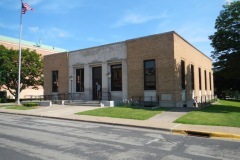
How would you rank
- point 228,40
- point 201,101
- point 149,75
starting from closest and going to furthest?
1. point 228,40
2. point 201,101
3. point 149,75

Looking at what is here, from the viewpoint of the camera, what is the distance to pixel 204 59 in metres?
33.9

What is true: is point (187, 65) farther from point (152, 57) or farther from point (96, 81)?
point (96, 81)

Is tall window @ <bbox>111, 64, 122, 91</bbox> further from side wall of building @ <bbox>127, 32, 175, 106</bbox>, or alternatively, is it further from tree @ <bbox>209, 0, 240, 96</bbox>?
tree @ <bbox>209, 0, 240, 96</bbox>

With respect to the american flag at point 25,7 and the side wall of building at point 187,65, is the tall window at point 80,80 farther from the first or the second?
the side wall of building at point 187,65

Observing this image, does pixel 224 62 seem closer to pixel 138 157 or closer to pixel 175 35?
pixel 175 35

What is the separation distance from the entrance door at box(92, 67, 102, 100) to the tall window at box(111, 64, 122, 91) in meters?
1.92

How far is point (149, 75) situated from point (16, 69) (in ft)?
93.1

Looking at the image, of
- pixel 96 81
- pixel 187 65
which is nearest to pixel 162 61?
pixel 187 65

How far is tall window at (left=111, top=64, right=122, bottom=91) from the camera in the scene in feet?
81.0

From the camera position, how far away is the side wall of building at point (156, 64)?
2106cm

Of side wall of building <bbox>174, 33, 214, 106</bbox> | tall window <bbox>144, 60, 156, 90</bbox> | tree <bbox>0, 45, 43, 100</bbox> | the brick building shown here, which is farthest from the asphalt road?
tree <bbox>0, 45, 43, 100</bbox>

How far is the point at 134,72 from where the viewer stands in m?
23.2

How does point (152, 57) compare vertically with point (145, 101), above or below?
above

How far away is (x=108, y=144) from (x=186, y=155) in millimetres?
2735
